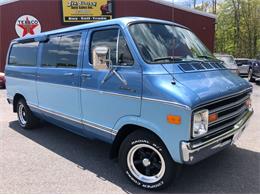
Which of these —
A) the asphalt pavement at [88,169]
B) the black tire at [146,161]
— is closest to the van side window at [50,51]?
the asphalt pavement at [88,169]

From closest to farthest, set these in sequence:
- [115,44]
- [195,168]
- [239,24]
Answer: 1. [115,44]
2. [195,168]
3. [239,24]

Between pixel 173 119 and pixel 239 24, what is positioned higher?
pixel 239 24

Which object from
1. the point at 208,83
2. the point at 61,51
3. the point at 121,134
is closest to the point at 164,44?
the point at 208,83

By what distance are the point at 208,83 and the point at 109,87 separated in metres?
1.30

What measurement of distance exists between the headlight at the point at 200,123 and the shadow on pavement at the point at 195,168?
863 millimetres

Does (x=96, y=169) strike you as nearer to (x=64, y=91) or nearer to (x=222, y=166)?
(x=64, y=91)

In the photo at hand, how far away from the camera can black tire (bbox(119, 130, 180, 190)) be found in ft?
11.9

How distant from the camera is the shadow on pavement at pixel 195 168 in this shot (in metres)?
3.86

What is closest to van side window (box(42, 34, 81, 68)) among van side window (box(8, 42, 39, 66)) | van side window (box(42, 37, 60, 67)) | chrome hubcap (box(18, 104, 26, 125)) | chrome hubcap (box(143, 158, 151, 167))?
van side window (box(42, 37, 60, 67))

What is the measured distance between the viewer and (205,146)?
3477 mm

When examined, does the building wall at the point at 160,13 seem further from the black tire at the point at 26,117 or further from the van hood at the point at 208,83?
the van hood at the point at 208,83

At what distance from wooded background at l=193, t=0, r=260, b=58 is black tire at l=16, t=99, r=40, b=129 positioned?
105ft

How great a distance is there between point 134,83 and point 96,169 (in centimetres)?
152

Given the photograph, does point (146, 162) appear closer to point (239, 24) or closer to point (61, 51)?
point (61, 51)
